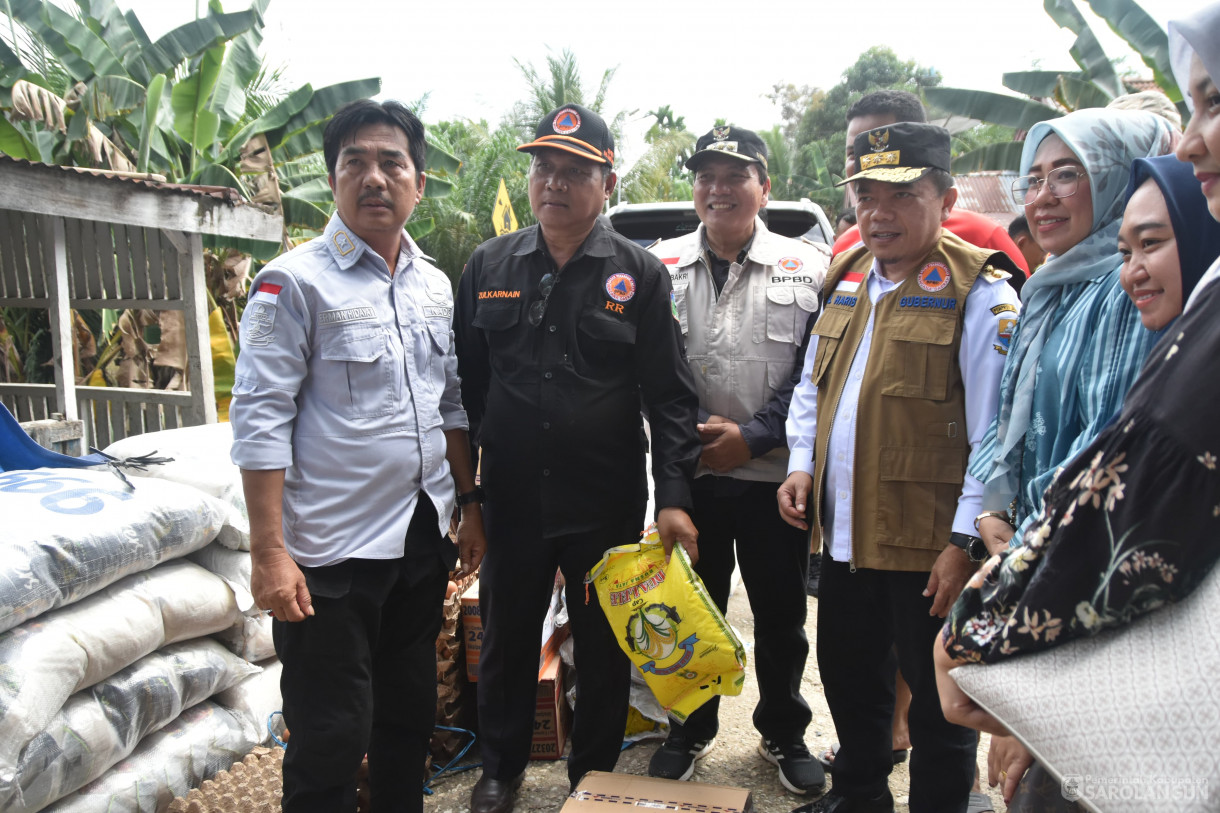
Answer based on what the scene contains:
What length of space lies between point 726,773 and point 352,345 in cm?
209

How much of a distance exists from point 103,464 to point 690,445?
Answer: 209cm

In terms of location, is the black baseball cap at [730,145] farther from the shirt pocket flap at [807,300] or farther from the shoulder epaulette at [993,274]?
the shoulder epaulette at [993,274]

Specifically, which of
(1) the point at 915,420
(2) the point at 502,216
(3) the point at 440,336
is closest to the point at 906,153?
(1) the point at 915,420

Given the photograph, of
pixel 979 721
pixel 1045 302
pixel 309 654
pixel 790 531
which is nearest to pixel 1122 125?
pixel 1045 302

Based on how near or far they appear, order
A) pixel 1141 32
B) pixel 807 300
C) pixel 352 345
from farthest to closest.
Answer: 1. pixel 1141 32
2. pixel 807 300
3. pixel 352 345

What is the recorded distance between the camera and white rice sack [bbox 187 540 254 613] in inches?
112

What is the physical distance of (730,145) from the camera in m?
2.79

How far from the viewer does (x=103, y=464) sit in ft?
9.12

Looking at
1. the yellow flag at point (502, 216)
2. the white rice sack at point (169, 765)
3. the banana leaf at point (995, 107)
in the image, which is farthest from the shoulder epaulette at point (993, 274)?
the banana leaf at point (995, 107)

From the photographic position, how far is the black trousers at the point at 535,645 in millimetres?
2494

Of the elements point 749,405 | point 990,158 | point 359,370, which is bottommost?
point 749,405

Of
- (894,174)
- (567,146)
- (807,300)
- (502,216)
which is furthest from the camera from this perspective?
(502,216)

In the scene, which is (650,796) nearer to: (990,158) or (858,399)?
(858,399)

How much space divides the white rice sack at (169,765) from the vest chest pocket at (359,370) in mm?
1348
